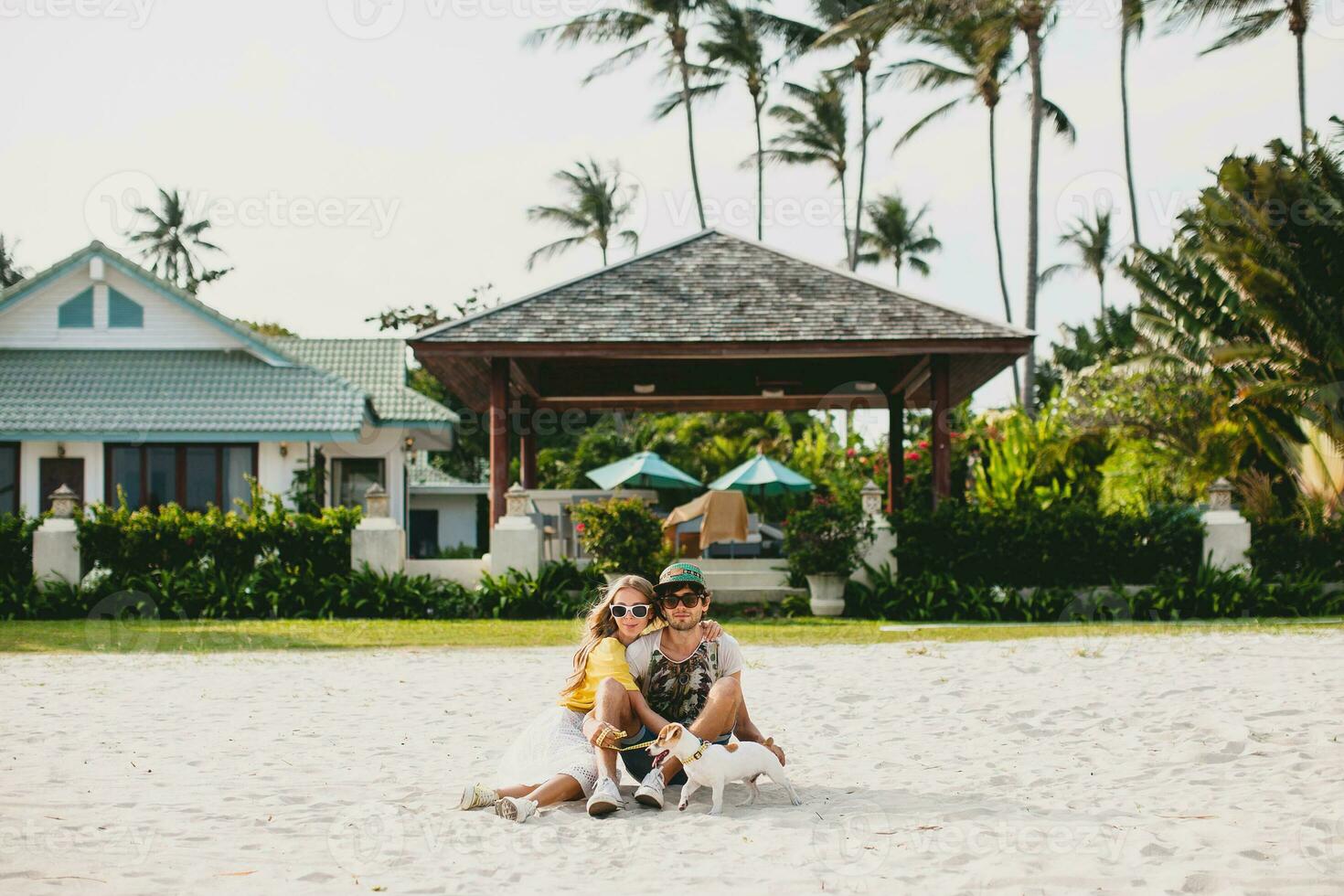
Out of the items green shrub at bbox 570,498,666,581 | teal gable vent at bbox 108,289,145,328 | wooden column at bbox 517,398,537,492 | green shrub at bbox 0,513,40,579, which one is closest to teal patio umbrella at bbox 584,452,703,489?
wooden column at bbox 517,398,537,492

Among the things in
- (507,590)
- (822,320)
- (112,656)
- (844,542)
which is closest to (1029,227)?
(822,320)

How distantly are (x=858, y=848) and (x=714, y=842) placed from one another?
578 millimetres

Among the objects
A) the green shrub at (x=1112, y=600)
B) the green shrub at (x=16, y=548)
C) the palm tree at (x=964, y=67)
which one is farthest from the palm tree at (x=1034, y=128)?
the green shrub at (x=16, y=548)

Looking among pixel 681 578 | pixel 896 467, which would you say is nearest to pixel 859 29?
pixel 896 467

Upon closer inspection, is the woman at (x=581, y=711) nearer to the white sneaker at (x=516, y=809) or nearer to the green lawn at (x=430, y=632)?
the white sneaker at (x=516, y=809)

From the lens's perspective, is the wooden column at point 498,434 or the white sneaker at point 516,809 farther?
the wooden column at point 498,434

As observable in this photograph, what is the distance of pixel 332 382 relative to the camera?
2319 centimetres

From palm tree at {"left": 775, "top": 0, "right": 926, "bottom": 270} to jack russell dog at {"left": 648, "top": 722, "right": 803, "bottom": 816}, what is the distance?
27271 mm

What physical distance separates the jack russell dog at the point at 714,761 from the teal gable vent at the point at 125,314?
2046cm

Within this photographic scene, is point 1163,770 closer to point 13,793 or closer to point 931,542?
point 13,793

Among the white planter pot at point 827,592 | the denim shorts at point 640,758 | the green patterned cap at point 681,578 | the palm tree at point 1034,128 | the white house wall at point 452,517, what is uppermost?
the palm tree at point 1034,128

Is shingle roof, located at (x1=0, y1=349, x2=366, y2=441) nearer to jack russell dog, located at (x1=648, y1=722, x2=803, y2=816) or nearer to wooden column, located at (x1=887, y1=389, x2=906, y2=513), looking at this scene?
wooden column, located at (x1=887, y1=389, x2=906, y2=513)

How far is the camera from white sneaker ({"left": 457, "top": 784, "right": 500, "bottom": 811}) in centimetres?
575

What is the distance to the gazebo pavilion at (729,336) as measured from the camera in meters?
17.2
